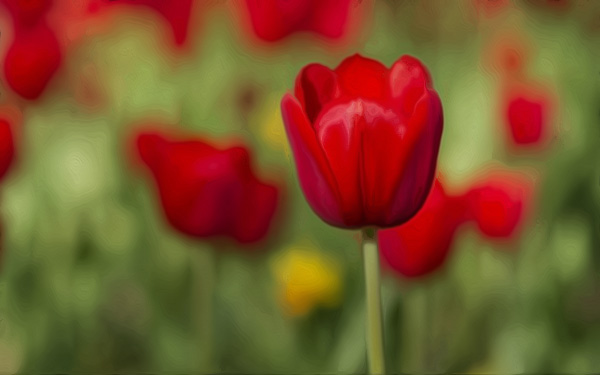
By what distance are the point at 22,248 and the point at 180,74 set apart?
20cm

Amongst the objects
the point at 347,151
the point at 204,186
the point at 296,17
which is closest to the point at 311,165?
the point at 347,151

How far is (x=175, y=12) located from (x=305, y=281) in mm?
230

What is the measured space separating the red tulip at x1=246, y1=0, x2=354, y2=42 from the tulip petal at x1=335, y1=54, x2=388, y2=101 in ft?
0.67

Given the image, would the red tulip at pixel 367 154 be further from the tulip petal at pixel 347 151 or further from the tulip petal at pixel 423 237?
the tulip petal at pixel 423 237

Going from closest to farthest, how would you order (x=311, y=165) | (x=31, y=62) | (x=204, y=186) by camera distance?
(x=311, y=165), (x=204, y=186), (x=31, y=62)

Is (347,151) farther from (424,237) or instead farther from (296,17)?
(296,17)

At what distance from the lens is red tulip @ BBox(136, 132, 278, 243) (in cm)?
50

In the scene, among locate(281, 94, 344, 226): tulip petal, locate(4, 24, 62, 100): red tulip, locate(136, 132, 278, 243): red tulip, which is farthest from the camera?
locate(4, 24, 62, 100): red tulip

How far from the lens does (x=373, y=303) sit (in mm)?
396

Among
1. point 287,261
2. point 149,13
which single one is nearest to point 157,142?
point 287,261

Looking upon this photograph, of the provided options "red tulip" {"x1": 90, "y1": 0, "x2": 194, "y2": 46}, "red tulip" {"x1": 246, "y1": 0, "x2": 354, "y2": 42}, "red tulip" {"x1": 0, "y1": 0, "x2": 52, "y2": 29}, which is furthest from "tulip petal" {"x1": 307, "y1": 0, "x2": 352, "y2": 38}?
"red tulip" {"x1": 0, "y1": 0, "x2": 52, "y2": 29}

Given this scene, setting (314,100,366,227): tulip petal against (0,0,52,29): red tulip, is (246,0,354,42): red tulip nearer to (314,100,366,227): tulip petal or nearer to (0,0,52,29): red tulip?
(0,0,52,29): red tulip

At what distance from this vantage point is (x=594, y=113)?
2.46 ft

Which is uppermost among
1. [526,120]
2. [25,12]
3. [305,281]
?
[25,12]
